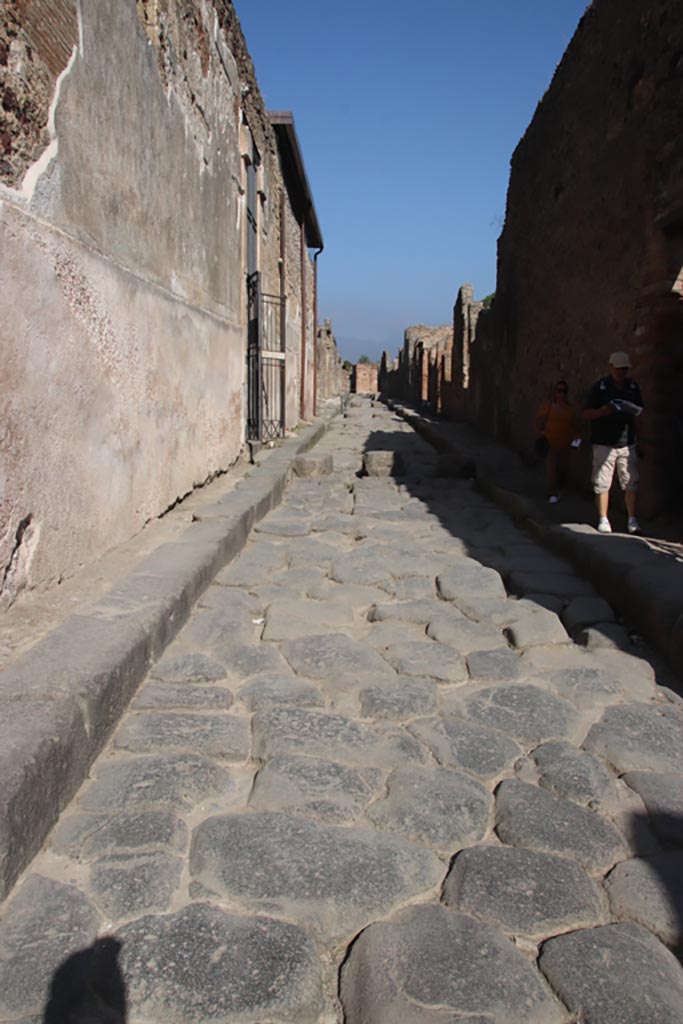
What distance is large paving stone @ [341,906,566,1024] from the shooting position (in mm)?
1483

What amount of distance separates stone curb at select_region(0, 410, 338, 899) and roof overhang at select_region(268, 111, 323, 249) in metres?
11.1

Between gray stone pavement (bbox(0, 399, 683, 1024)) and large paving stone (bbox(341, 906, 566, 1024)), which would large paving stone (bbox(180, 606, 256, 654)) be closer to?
gray stone pavement (bbox(0, 399, 683, 1024))

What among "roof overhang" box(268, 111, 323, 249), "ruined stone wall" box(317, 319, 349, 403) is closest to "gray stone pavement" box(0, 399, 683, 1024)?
"roof overhang" box(268, 111, 323, 249)

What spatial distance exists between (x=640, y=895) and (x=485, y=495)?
6.31 m

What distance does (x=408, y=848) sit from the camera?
2012 mm

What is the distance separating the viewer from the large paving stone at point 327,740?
2490 millimetres

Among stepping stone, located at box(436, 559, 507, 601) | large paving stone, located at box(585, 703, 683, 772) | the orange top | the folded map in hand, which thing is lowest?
large paving stone, located at box(585, 703, 683, 772)

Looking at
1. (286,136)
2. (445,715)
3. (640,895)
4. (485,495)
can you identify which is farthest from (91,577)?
(286,136)

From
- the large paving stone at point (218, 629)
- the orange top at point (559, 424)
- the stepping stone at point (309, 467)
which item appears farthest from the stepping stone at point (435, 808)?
the stepping stone at point (309, 467)

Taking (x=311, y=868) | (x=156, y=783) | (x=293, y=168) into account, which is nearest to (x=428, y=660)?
(x=156, y=783)

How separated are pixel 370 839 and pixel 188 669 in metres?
1.30

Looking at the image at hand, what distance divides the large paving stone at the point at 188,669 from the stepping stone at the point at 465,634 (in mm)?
1040

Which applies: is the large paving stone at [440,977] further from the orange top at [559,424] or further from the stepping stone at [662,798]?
the orange top at [559,424]

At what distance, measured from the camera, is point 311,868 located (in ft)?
6.29
